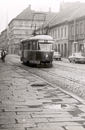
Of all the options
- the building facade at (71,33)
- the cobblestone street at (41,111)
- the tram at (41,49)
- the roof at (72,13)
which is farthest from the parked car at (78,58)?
the cobblestone street at (41,111)

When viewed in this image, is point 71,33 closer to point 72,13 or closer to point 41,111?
point 72,13

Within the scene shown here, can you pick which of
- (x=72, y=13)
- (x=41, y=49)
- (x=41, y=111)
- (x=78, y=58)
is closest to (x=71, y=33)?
(x=72, y=13)

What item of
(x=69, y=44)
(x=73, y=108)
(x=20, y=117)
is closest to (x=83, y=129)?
(x=20, y=117)

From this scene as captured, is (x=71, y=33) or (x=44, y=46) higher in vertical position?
(x=71, y=33)

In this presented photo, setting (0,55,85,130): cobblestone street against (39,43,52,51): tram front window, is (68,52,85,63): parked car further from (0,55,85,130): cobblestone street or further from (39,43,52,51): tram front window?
(0,55,85,130): cobblestone street

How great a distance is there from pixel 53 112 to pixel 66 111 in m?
0.36

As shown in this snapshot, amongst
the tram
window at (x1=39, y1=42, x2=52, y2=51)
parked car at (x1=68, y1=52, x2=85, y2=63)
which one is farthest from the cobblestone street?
parked car at (x1=68, y1=52, x2=85, y2=63)

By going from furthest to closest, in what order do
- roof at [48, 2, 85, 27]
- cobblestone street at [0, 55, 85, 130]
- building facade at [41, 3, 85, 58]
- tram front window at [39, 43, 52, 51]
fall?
roof at [48, 2, 85, 27], building facade at [41, 3, 85, 58], tram front window at [39, 43, 52, 51], cobblestone street at [0, 55, 85, 130]

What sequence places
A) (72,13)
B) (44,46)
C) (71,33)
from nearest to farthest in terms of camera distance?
1. (44,46)
2. (71,33)
3. (72,13)

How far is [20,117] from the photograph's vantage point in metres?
8.30

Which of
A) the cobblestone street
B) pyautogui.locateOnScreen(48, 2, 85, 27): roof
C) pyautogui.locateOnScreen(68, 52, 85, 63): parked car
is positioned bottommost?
pyautogui.locateOnScreen(68, 52, 85, 63): parked car

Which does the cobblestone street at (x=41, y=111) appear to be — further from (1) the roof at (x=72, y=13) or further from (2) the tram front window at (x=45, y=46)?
(1) the roof at (x=72, y=13)

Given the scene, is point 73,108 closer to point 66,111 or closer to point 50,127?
point 66,111

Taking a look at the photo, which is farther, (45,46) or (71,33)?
(71,33)
